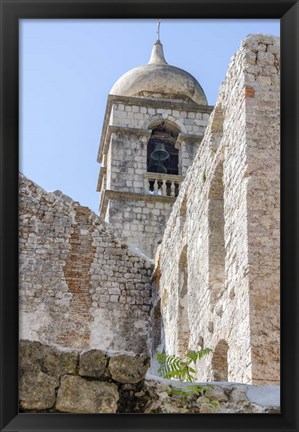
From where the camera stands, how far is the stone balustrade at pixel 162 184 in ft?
77.9

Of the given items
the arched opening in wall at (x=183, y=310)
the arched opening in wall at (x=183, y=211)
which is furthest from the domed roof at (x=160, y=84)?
the arched opening in wall at (x=183, y=310)

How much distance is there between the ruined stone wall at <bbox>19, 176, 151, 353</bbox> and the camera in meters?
15.3

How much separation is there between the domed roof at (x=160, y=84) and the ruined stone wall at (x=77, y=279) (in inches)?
412

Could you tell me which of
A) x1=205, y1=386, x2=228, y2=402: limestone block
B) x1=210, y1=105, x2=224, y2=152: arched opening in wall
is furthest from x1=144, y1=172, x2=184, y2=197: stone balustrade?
x1=205, y1=386, x2=228, y2=402: limestone block

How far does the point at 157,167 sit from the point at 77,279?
31.6 ft

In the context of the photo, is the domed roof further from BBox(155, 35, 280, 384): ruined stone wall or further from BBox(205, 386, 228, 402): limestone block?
BBox(205, 386, 228, 402): limestone block

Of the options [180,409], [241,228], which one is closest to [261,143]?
[241,228]

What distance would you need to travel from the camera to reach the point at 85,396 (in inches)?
243

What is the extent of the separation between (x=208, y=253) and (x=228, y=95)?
1828 millimetres

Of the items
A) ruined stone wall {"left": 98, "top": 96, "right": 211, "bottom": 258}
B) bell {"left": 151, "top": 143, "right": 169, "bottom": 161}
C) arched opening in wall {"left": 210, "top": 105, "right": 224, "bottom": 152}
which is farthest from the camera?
bell {"left": 151, "top": 143, "right": 169, "bottom": 161}

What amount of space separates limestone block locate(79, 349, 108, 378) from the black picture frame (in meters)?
1.02
